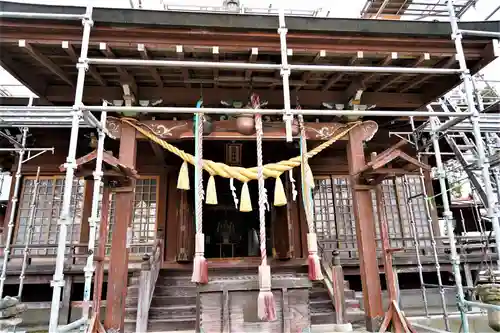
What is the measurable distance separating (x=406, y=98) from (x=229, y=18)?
4162 millimetres

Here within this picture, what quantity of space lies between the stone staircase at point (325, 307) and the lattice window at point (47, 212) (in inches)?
246

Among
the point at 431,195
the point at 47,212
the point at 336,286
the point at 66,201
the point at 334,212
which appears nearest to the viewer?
the point at 66,201

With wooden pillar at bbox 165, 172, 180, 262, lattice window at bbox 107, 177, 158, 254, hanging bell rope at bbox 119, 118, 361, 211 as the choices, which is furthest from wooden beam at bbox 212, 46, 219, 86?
lattice window at bbox 107, 177, 158, 254

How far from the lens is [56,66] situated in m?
5.89

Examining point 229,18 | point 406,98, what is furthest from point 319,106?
point 229,18

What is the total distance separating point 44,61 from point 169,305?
16.8 feet

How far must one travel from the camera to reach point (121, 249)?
233 inches

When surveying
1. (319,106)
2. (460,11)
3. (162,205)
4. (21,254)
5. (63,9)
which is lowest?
(21,254)

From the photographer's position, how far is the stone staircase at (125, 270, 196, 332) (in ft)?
21.1

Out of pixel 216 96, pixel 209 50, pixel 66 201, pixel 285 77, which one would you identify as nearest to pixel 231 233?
pixel 216 96

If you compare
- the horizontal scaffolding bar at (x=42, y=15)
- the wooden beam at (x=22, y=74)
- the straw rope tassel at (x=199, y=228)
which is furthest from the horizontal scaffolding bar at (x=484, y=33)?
the wooden beam at (x=22, y=74)

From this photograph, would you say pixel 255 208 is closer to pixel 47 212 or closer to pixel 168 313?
pixel 168 313

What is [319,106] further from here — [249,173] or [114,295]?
[114,295]

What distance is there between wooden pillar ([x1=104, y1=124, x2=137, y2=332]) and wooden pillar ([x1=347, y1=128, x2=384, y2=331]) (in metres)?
4.17
